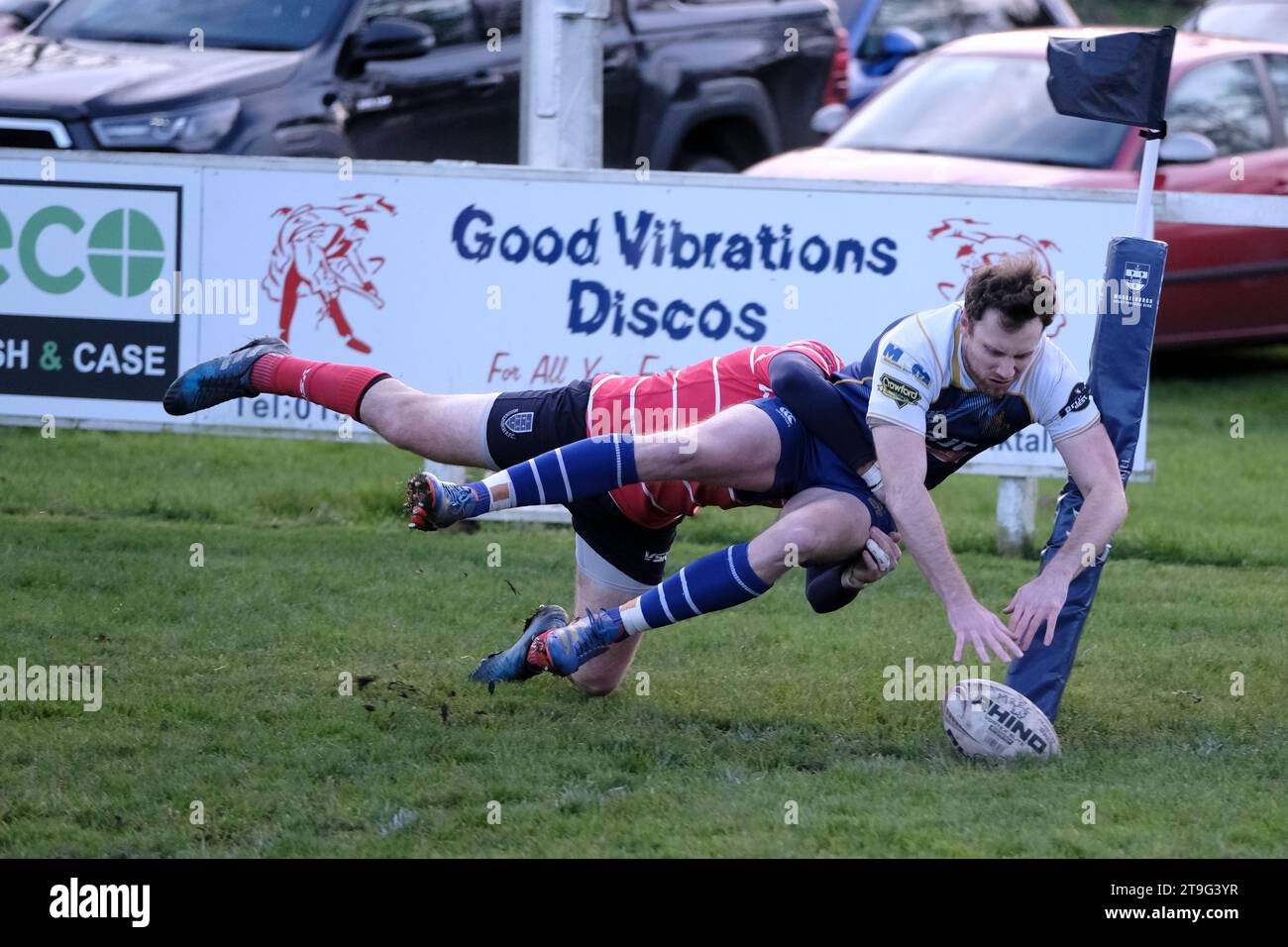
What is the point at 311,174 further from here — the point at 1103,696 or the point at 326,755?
the point at 1103,696

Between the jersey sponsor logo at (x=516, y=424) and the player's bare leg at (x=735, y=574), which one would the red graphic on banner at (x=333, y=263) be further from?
the player's bare leg at (x=735, y=574)

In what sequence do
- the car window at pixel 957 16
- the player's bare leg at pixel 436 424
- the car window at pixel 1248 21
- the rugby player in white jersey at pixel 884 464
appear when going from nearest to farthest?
the rugby player in white jersey at pixel 884 464 → the player's bare leg at pixel 436 424 → the car window at pixel 1248 21 → the car window at pixel 957 16

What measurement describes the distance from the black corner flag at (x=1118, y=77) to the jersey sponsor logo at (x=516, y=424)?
1.95 meters

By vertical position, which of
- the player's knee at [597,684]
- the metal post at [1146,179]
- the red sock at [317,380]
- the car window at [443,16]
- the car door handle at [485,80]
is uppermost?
the car window at [443,16]

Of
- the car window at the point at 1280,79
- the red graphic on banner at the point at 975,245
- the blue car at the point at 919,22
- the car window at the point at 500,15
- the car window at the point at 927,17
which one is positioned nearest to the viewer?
the red graphic on banner at the point at 975,245

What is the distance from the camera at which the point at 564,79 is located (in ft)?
27.8

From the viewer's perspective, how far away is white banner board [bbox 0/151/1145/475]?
309 inches

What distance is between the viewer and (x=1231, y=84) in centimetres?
1195

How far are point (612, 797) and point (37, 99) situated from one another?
239 inches

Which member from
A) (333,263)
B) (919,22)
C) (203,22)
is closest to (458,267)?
(333,263)

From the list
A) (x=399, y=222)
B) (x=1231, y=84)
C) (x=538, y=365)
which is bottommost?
(x=538, y=365)

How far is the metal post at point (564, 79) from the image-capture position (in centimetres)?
846

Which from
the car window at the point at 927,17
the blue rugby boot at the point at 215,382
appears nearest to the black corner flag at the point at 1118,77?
the blue rugby boot at the point at 215,382
